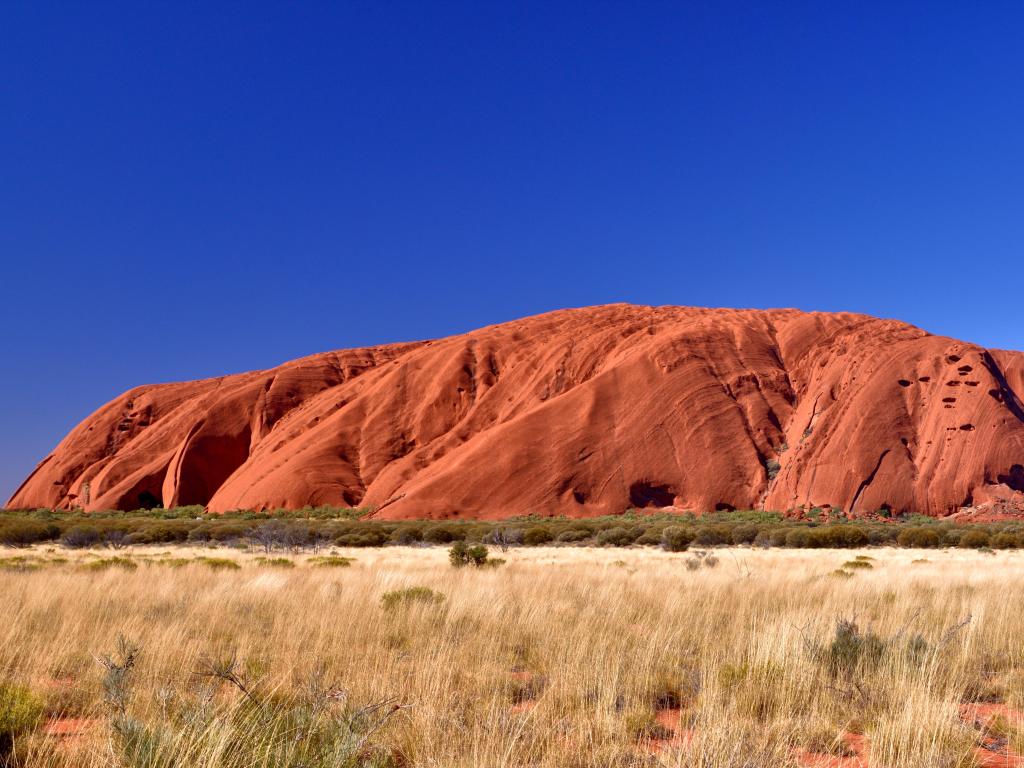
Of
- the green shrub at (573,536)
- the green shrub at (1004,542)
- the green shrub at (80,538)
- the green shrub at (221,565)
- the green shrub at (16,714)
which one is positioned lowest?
the green shrub at (1004,542)

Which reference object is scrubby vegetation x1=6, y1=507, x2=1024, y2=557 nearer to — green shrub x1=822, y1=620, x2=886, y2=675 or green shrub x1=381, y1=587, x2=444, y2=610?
green shrub x1=381, y1=587, x2=444, y2=610

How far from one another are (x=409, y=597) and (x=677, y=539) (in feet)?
77.2

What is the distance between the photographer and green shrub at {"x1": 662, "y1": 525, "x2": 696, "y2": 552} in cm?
2975

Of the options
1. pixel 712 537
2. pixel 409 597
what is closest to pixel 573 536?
pixel 712 537

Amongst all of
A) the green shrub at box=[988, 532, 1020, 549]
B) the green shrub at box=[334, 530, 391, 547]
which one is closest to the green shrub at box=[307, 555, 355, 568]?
the green shrub at box=[334, 530, 391, 547]

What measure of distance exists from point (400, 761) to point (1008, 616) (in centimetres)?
759

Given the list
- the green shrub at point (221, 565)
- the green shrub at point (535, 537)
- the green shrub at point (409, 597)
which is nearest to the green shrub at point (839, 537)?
the green shrub at point (535, 537)

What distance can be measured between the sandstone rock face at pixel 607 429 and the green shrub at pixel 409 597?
4547cm

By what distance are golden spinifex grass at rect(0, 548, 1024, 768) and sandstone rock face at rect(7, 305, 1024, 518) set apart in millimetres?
46229

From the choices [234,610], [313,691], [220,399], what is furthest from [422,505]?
[313,691]

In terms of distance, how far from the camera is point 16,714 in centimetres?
445

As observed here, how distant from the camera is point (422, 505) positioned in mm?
55094

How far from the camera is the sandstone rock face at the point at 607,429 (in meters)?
56.0

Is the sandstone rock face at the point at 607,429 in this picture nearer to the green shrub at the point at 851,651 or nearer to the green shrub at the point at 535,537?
the green shrub at the point at 535,537
